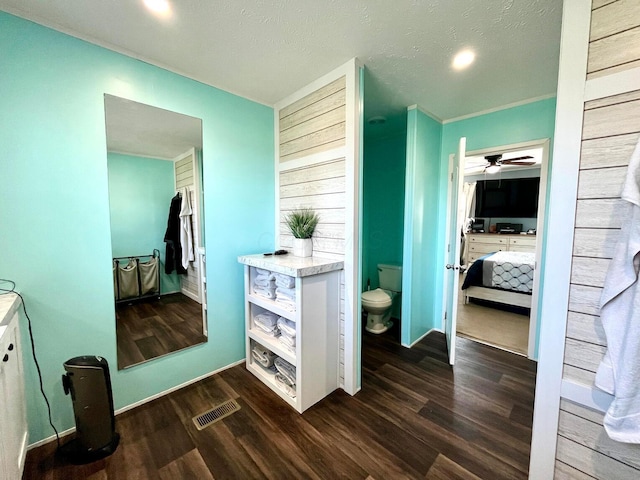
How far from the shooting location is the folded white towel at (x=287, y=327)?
1834 mm

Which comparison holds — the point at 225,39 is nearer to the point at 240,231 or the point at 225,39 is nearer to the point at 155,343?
the point at 240,231

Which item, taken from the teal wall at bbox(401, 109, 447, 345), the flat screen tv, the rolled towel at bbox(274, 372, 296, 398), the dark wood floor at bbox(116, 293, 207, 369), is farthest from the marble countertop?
the flat screen tv

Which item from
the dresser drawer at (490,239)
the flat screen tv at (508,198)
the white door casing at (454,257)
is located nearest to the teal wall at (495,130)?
the white door casing at (454,257)

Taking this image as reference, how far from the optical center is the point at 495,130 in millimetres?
2533

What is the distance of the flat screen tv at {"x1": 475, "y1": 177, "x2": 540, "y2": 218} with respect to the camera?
577 centimetres

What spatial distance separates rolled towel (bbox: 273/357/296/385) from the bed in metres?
3.42

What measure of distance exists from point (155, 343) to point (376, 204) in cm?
308

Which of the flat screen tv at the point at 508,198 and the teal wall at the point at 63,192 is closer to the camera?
the teal wall at the point at 63,192

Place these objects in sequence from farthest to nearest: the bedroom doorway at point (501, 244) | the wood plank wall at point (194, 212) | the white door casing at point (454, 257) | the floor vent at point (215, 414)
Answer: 1. the bedroom doorway at point (501, 244)
2. the white door casing at point (454, 257)
3. the wood plank wall at point (194, 212)
4. the floor vent at point (215, 414)

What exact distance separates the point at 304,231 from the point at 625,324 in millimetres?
1746

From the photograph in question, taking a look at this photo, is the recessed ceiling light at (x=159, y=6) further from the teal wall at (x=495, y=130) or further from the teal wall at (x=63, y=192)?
the teal wall at (x=495, y=130)

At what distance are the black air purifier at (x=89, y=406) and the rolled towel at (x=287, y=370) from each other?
1.04 meters

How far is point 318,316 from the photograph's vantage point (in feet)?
5.97

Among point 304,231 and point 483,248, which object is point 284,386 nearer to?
point 304,231
